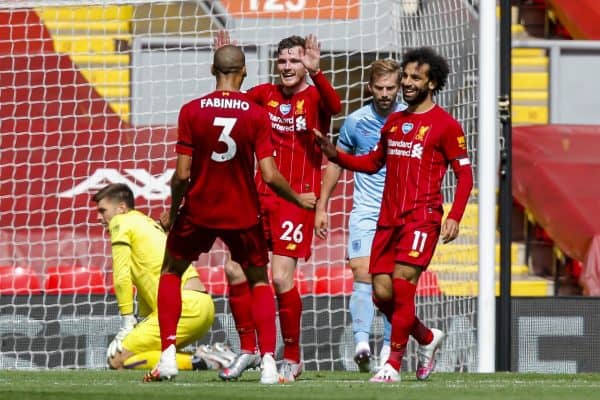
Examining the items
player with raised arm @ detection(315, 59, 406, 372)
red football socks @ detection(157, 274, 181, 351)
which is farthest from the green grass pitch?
player with raised arm @ detection(315, 59, 406, 372)

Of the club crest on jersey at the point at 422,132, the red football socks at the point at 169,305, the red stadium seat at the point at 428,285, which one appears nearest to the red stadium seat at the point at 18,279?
the red stadium seat at the point at 428,285

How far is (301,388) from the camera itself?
271 inches

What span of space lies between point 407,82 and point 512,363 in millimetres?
3182

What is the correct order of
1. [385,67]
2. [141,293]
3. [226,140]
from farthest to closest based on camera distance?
[141,293] < [385,67] < [226,140]

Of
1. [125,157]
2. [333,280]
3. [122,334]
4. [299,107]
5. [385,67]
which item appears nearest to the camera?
[299,107]

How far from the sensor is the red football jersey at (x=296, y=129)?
8.12 m

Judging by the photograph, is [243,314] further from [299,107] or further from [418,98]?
[418,98]

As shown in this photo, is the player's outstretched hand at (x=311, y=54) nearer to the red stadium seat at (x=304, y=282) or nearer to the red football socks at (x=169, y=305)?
the red football socks at (x=169, y=305)

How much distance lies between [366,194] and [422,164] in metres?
1.93

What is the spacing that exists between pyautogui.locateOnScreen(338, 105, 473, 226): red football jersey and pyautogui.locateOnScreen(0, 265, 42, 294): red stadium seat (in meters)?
4.72

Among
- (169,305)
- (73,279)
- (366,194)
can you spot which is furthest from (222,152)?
(73,279)

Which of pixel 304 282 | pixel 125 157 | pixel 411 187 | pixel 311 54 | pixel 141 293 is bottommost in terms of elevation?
pixel 141 293

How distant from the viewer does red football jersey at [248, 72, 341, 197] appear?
8125 mm

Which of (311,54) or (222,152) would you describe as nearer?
(222,152)
